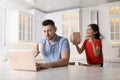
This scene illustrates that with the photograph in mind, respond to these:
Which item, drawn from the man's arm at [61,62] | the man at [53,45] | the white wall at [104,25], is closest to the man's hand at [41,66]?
the man's arm at [61,62]

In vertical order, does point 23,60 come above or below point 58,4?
below

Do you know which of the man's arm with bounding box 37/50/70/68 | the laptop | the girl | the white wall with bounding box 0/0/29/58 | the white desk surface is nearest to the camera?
the white desk surface

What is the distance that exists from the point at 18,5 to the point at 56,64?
3763 millimetres

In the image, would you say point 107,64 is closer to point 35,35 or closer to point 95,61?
point 95,61

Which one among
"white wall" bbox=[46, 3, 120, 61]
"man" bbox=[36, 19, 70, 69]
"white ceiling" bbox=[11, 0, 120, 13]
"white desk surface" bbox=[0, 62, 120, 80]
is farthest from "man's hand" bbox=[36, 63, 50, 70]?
"white ceiling" bbox=[11, 0, 120, 13]

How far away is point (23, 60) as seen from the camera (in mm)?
1298

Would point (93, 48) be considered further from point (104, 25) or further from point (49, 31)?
point (104, 25)

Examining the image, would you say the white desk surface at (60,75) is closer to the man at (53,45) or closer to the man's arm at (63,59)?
the man's arm at (63,59)

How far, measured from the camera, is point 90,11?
526 centimetres

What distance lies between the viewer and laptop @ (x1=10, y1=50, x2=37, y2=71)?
4.13 feet

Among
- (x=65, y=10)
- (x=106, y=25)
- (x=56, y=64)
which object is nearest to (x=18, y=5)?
(x=65, y=10)

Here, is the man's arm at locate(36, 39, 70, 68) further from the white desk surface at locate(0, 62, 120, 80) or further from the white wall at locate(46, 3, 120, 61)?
the white wall at locate(46, 3, 120, 61)

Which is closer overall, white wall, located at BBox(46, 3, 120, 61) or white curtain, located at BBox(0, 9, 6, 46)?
white curtain, located at BBox(0, 9, 6, 46)

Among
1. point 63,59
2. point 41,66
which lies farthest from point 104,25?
point 41,66
